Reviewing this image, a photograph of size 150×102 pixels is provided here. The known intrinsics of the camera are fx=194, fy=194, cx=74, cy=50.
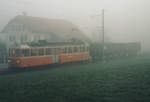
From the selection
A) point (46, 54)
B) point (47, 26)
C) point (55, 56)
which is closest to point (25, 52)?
point (46, 54)

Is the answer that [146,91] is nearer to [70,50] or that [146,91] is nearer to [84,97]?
[84,97]

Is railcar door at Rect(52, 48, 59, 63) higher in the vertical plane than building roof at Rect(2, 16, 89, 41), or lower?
lower

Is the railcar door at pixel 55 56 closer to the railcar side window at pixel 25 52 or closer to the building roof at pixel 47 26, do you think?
the railcar side window at pixel 25 52

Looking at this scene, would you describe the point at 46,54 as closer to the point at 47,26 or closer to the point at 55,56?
the point at 55,56

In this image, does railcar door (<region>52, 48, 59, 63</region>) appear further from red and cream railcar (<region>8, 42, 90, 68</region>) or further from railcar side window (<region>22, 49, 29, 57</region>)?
railcar side window (<region>22, 49, 29, 57</region>)

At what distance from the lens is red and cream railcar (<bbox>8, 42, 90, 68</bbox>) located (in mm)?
18984

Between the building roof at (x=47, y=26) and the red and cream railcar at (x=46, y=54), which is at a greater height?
the building roof at (x=47, y=26)

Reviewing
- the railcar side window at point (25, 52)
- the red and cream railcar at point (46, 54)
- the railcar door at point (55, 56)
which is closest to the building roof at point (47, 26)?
the red and cream railcar at point (46, 54)

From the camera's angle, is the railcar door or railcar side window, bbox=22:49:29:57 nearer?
railcar side window, bbox=22:49:29:57

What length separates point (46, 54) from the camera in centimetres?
2106

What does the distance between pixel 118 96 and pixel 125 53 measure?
28349 millimetres

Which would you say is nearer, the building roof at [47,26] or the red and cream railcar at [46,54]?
the red and cream railcar at [46,54]

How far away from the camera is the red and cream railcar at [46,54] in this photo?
18984mm

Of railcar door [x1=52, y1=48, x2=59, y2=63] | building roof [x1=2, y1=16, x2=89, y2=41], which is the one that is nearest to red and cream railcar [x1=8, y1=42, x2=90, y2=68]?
railcar door [x1=52, y1=48, x2=59, y2=63]
